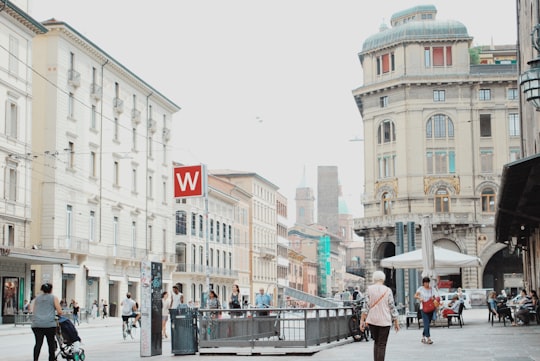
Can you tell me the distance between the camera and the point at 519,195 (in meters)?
20.3

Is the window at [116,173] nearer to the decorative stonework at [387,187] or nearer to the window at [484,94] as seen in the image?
the decorative stonework at [387,187]

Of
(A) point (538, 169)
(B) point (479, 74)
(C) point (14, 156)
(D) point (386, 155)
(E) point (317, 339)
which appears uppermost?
(B) point (479, 74)

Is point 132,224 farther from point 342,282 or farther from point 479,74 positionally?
point 342,282

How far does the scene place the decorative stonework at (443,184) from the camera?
7156 centimetres

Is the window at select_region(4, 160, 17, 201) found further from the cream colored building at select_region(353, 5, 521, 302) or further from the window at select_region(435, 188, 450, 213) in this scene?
the window at select_region(435, 188, 450, 213)

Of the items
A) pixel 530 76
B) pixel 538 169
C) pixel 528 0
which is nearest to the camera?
pixel 530 76

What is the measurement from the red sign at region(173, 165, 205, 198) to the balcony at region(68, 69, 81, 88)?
107 ft

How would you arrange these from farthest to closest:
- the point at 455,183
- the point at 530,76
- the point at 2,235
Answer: the point at 455,183
the point at 2,235
the point at 530,76

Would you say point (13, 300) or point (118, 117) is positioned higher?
point (118, 117)

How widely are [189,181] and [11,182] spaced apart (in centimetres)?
2634

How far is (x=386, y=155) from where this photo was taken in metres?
73.8

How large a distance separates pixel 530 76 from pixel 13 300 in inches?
1459

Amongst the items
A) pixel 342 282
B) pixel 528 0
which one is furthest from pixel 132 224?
pixel 342 282

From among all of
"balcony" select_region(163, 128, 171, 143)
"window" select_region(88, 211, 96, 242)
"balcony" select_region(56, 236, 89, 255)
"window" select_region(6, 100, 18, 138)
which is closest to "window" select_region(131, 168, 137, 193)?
"window" select_region(88, 211, 96, 242)
